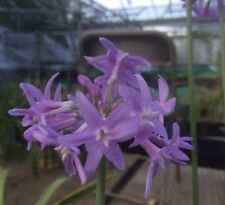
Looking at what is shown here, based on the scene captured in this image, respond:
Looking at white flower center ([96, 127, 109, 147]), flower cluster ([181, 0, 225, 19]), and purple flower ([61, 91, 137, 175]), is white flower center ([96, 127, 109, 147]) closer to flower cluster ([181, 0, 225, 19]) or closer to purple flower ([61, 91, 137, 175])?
purple flower ([61, 91, 137, 175])

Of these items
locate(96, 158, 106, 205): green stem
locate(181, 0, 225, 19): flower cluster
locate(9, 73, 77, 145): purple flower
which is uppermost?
locate(181, 0, 225, 19): flower cluster

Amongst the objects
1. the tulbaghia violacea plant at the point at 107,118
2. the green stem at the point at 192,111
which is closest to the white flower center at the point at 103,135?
the tulbaghia violacea plant at the point at 107,118

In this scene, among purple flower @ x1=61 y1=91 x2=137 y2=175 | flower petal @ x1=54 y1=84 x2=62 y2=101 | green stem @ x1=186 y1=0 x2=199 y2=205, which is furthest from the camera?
green stem @ x1=186 y1=0 x2=199 y2=205

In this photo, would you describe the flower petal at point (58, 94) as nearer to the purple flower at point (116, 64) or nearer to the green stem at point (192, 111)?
the purple flower at point (116, 64)

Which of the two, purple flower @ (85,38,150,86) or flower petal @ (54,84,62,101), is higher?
purple flower @ (85,38,150,86)

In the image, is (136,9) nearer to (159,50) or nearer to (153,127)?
(159,50)

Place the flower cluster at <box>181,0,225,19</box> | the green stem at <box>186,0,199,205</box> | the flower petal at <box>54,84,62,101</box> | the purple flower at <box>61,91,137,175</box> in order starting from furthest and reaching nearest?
1. the flower cluster at <box>181,0,225,19</box>
2. the green stem at <box>186,0,199,205</box>
3. the flower petal at <box>54,84,62,101</box>
4. the purple flower at <box>61,91,137,175</box>

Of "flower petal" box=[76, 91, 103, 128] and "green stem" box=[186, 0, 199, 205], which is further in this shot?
"green stem" box=[186, 0, 199, 205]

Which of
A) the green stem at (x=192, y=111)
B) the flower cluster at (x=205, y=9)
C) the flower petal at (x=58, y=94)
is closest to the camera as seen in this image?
the flower petal at (x=58, y=94)

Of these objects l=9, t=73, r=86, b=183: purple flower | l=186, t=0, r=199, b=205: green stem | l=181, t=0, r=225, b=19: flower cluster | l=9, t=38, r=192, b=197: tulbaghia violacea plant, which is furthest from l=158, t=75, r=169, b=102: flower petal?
l=181, t=0, r=225, b=19: flower cluster
